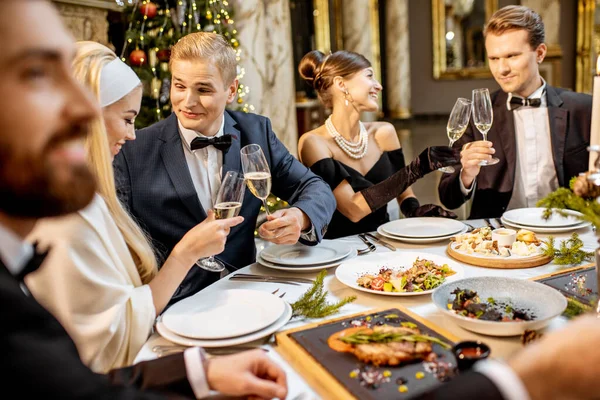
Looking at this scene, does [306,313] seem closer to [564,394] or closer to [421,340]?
[421,340]

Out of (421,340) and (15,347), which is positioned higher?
(15,347)

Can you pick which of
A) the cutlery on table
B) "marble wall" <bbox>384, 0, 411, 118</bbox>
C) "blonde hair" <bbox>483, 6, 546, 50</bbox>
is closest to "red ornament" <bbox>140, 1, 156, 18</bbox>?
"blonde hair" <bbox>483, 6, 546, 50</bbox>

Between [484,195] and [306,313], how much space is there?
6.75 ft

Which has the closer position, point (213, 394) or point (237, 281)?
point (213, 394)

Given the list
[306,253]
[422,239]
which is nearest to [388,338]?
[306,253]

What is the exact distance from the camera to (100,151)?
1591mm

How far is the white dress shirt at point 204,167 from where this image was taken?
2457mm

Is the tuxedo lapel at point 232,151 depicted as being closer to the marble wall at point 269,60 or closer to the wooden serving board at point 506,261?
the wooden serving board at point 506,261

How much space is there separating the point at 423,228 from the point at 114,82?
4.71ft

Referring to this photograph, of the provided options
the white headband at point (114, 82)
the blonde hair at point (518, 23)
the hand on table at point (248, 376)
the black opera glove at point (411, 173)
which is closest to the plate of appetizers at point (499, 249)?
the black opera glove at point (411, 173)

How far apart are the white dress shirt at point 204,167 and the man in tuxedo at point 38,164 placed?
161 centimetres

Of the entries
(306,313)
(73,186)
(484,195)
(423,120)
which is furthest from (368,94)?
(423,120)

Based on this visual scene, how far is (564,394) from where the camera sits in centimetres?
76

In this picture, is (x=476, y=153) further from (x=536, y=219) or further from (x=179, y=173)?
(x=179, y=173)
